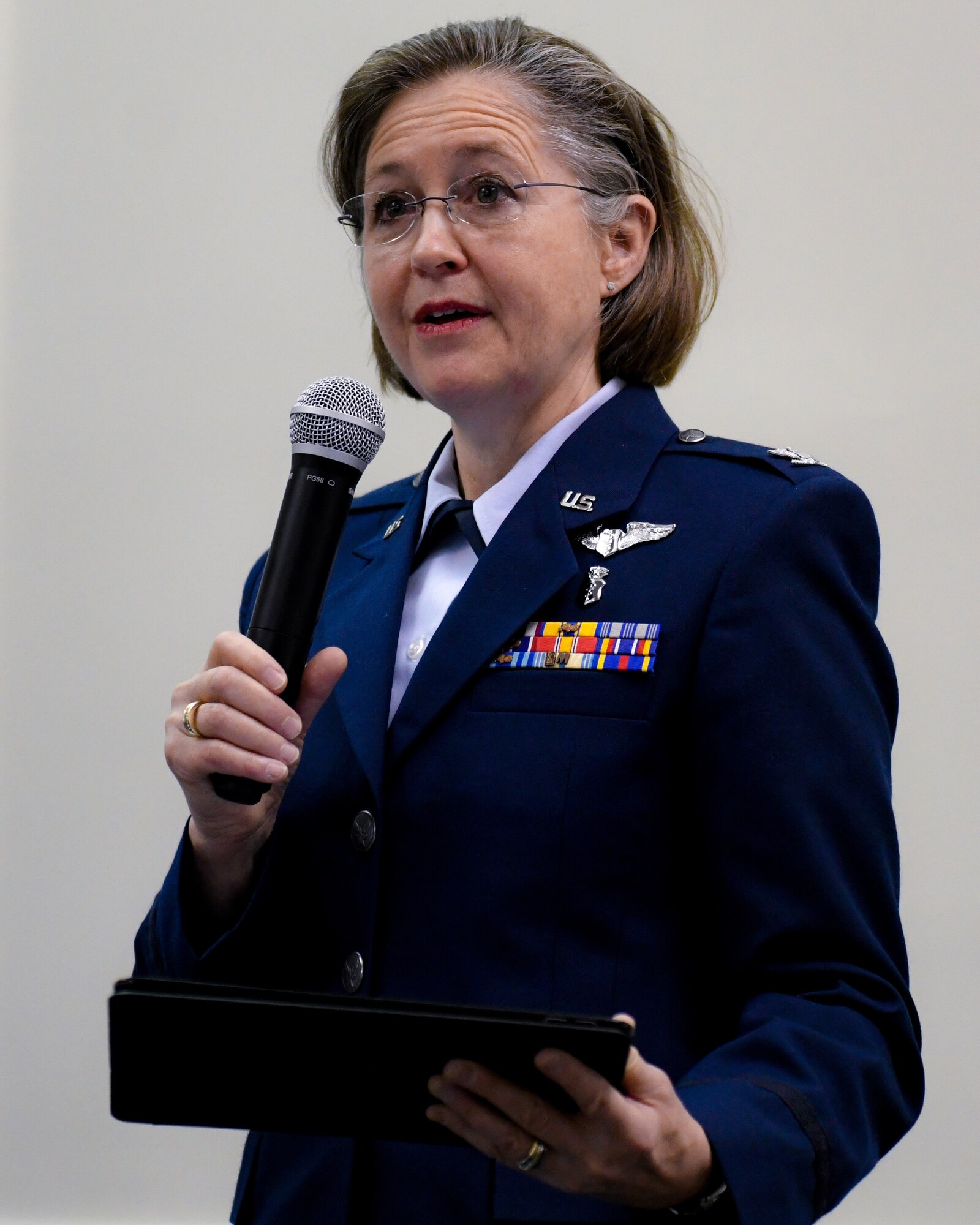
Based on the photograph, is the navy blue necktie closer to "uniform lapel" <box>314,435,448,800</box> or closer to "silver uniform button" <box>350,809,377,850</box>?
"uniform lapel" <box>314,435,448,800</box>

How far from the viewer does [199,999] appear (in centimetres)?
104

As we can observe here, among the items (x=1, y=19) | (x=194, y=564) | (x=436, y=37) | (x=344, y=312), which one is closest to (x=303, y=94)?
(x=344, y=312)

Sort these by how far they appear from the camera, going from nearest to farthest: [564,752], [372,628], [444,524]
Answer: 1. [564,752]
2. [372,628]
3. [444,524]

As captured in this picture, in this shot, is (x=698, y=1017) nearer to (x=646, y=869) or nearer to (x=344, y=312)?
(x=646, y=869)

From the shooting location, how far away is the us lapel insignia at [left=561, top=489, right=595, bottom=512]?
1.61 meters

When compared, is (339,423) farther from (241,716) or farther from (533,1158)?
(533,1158)

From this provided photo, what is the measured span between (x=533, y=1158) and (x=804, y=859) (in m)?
0.40

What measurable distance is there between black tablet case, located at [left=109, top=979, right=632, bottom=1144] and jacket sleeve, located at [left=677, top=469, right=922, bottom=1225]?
0.27 meters

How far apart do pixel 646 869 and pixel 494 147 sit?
0.87 m

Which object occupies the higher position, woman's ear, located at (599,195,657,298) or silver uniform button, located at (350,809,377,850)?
woman's ear, located at (599,195,657,298)

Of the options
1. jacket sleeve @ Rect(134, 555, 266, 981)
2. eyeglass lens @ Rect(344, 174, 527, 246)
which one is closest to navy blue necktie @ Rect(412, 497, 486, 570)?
eyeglass lens @ Rect(344, 174, 527, 246)

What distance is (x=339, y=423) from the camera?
1.45 metres

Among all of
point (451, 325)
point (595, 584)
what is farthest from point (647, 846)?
point (451, 325)

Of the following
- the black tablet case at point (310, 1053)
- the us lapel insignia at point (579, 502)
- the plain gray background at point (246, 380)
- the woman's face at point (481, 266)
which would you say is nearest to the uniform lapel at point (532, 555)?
the us lapel insignia at point (579, 502)
